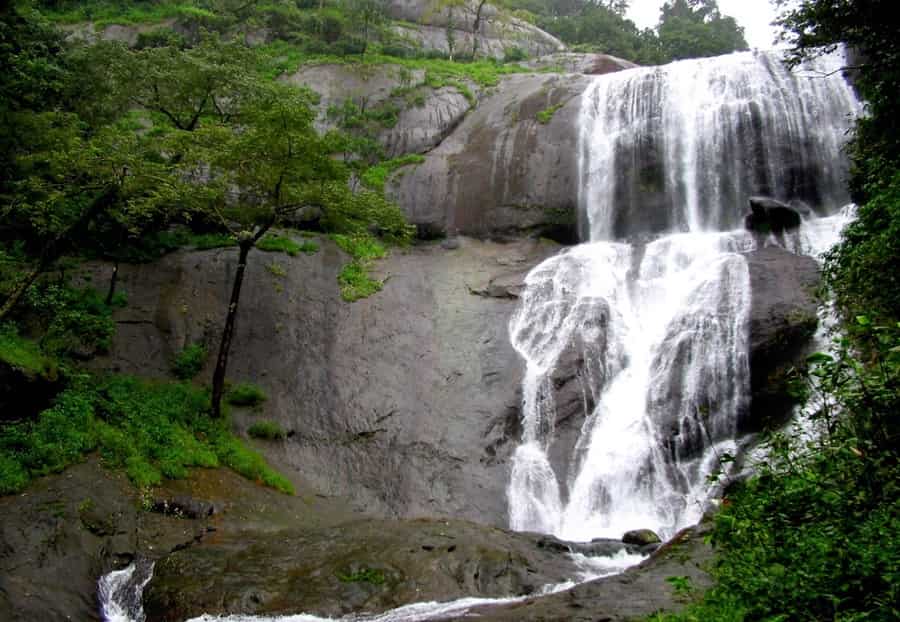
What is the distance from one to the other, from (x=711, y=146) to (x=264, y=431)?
1751cm

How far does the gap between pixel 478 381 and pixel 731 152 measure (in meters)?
12.4

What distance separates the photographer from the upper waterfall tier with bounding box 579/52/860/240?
21188mm

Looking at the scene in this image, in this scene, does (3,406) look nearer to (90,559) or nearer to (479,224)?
(90,559)

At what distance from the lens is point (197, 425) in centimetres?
1470

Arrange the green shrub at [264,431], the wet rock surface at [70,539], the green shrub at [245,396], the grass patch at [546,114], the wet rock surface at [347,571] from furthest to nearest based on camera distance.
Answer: the grass patch at [546,114] → the green shrub at [245,396] → the green shrub at [264,431] → the wet rock surface at [347,571] → the wet rock surface at [70,539]

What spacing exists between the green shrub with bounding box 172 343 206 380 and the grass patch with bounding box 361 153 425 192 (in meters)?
10.4

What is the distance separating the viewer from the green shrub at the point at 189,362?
53.7 feet

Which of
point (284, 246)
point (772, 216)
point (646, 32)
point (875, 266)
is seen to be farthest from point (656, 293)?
point (646, 32)

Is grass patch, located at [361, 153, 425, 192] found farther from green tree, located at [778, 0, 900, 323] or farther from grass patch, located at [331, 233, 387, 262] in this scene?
green tree, located at [778, 0, 900, 323]

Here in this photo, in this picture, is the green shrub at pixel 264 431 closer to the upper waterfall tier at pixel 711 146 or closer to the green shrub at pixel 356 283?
the green shrub at pixel 356 283

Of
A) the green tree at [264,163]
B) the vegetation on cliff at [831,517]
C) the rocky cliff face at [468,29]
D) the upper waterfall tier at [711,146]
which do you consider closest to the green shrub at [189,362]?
the green tree at [264,163]

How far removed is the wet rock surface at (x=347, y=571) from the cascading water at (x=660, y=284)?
3.78m

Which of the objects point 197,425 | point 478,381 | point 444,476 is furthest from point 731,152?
point 197,425


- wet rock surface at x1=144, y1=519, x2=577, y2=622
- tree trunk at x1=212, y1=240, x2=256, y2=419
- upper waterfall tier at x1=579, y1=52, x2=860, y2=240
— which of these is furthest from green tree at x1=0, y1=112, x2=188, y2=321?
upper waterfall tier at x1=579, y1=52, x2=860, y2=240
